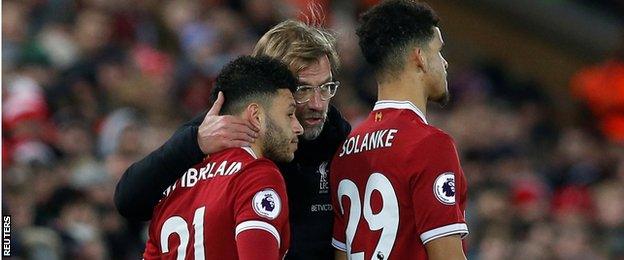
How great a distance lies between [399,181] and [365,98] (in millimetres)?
7401

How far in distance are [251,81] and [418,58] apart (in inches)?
22.4

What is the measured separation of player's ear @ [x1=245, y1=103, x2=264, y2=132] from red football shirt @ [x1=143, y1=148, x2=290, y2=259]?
0.10 meters

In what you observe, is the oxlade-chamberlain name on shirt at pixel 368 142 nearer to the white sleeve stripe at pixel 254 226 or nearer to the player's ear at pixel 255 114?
the player's ear at pixel 255 114

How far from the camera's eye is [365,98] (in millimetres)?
11930

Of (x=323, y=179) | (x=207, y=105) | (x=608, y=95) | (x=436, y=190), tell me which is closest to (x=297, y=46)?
(x=323, y=179)

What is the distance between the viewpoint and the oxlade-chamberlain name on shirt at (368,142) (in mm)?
4637

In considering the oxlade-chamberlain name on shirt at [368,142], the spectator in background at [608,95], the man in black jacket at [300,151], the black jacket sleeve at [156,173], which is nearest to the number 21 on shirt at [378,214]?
the oxlade-chamberlain name on shirt at [368,142]

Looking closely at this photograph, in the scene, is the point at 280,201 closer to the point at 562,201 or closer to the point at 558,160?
the point at 562,201

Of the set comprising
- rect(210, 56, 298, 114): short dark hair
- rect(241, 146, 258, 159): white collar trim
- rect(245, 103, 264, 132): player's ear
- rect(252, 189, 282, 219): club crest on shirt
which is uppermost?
rect(210, 56, 298, 114): short dark hair

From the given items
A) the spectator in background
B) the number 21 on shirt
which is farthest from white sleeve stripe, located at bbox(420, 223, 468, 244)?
the spectator in background

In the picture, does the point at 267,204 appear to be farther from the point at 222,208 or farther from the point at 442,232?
the point at 442,232

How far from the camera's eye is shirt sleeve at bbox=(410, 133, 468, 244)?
445 cm

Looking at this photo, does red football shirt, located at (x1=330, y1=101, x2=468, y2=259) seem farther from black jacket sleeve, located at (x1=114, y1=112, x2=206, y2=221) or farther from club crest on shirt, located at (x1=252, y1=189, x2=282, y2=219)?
black jacket sleeve, located at (x1=114, y1=112, x2=206, y2=221)

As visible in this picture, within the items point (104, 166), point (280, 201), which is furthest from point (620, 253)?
point (280, 201)
